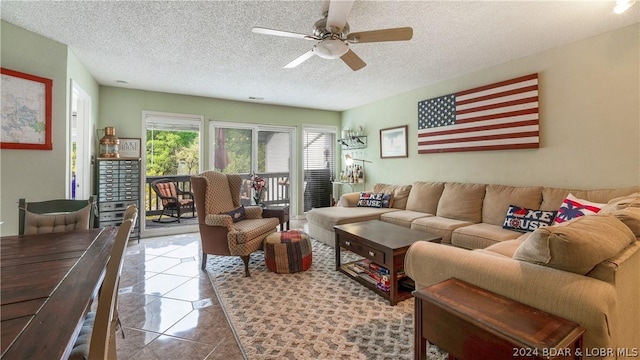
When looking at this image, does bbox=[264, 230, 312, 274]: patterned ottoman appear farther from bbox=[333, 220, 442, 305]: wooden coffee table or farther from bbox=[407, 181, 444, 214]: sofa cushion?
bbox=[407, 181, 444, 214]: sofa cushion

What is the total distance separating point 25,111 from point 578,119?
5.60 m

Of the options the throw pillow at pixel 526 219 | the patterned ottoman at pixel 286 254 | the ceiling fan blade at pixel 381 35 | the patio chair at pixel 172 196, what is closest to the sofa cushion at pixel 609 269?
the throw pillow at pixel 526 219

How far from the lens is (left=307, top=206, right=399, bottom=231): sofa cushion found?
149 inches

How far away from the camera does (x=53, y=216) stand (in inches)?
77.9

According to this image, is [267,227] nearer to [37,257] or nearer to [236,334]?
[236,334]

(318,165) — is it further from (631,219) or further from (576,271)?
(576,271)

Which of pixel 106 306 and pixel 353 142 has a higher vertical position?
pixel 353 142

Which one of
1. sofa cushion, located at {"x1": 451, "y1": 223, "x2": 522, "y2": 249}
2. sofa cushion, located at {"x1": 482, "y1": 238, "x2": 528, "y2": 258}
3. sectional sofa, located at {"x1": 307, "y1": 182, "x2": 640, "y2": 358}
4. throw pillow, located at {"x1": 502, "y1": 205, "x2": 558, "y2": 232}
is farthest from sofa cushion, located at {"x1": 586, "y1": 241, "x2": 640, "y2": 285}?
throw pillow, located at {"x1": 502, "y1": 205, "x2": 558, "y2": 232}

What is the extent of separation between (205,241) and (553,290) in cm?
304

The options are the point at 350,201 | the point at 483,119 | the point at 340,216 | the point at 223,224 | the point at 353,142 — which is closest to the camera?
the point at 223,224

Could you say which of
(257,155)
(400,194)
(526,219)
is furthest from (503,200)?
(257,155)

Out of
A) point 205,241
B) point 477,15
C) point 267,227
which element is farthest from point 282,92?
point 477,15

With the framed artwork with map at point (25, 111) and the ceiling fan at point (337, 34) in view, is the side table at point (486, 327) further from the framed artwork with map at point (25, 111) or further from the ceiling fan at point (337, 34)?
the framed artwork with map at point (25, 111)

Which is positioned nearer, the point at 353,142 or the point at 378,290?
the point at 378,290
